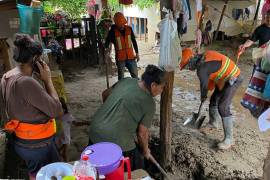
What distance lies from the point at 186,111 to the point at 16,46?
4210 mm

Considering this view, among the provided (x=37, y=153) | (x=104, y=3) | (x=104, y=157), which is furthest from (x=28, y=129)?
(x=104, y=3)

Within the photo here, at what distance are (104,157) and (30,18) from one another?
1983 mm

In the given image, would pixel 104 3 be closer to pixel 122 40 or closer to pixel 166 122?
pixel 122 40

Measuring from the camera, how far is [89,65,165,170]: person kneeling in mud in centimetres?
277

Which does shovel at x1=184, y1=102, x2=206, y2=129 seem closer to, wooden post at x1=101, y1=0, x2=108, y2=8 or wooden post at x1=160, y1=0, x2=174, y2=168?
wooden post at x1=160, y1=0, x2=174, y2=168

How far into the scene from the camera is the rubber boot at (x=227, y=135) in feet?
15.0

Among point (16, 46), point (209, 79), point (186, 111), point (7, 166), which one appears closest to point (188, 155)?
point (209, 79)

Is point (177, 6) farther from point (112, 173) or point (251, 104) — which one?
point (112, 173)

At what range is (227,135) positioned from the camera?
4609 millimetres

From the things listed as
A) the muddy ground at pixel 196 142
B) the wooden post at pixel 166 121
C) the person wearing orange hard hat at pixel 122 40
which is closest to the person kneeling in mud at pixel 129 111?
the wooden post at pixel 166 121

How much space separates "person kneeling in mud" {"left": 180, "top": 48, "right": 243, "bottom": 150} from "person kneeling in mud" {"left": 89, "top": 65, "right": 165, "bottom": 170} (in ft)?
5.09

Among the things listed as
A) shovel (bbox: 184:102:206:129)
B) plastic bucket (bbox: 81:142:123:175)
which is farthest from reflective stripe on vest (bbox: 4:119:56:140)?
shovel (bbox: 184:102:206:129)

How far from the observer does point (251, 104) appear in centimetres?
206

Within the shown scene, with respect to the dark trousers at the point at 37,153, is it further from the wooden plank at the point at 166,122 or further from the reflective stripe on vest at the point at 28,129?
the wooden plank at the point at 166,122
